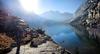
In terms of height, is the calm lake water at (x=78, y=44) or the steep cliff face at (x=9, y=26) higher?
the steep cliff face at (x=9, y=26)

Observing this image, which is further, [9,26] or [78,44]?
[78,44]

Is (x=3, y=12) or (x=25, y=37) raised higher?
(x=3, y=12)

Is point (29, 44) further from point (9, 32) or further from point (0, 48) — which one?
point (0, 48)

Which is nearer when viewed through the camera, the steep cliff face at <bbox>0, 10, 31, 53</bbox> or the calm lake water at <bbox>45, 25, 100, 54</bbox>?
the steep cliff face at <bbox>0, 10, 31, 53</bbox>

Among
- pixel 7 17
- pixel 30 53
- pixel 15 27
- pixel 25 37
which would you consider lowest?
pixel 30 53

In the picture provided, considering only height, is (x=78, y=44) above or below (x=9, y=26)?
below

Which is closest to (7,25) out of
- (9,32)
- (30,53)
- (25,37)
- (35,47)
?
(9,32)

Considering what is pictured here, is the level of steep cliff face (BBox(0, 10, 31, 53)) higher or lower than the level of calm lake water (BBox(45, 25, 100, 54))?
higher

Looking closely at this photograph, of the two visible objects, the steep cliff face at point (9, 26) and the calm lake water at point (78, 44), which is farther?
the calm lake water at point (78, 44)

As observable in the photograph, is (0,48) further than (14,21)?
No

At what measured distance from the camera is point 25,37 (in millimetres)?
58344

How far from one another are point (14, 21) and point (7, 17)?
319 centimetres

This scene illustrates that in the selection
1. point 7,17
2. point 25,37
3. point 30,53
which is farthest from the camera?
point 25,37

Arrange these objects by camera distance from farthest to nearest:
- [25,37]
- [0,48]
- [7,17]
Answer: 1. [25,37]
2. [7,17]
3. [0,48]
